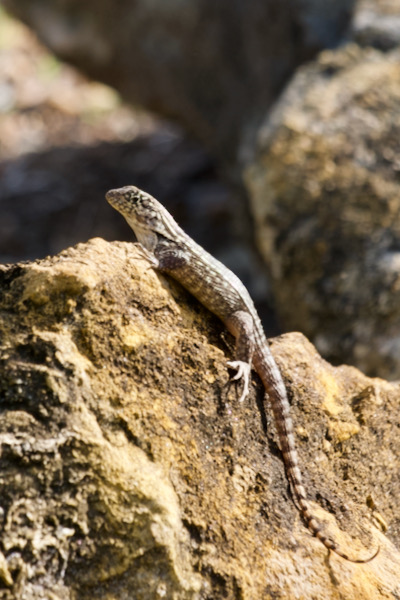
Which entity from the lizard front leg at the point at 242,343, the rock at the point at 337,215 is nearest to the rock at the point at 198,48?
the rock at the point at 337,215

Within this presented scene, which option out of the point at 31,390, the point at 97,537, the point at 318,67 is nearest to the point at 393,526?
the point at 97,537

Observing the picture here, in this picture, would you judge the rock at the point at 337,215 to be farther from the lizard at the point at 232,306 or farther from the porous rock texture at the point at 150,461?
the porous rock texture at the point at 150,461

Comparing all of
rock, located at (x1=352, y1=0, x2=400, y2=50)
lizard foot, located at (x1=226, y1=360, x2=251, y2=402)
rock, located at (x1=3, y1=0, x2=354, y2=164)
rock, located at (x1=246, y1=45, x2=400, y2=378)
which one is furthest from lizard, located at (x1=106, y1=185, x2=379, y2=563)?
rock, located at (x1=3, y1=0, x2=354, y2=164)

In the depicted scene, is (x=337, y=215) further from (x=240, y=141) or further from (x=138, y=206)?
(x=240, y=141)

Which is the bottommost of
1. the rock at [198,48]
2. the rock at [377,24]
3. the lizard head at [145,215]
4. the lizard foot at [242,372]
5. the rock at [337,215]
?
the lizard foot at [242,372]

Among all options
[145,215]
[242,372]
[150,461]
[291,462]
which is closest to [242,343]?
Answer: [242,372]

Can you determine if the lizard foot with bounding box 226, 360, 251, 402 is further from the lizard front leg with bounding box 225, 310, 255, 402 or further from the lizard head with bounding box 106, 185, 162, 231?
the lizard head with bounding box 106, 185, 162, 231
